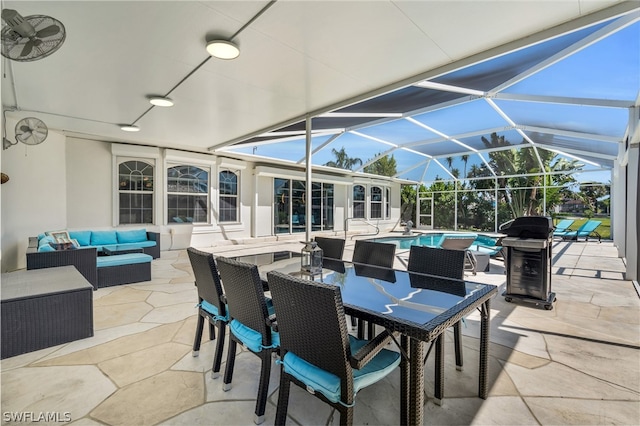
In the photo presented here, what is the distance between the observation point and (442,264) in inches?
104

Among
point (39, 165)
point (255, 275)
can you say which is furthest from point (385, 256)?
point (39, 165)

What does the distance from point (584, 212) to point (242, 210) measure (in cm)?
1406

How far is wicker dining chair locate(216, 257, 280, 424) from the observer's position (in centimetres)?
177

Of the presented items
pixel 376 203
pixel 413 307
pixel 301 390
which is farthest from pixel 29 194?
pixel 376 203

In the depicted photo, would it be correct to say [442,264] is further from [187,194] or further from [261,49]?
[187,194]

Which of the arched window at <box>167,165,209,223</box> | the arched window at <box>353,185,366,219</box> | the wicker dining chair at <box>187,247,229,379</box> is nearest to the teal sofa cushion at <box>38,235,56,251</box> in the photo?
the wicker dining chair at <box>187,247,229,379</box>

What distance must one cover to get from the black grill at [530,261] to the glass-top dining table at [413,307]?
2394 mm

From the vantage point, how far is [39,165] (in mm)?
5922

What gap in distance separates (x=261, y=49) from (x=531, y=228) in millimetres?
4202

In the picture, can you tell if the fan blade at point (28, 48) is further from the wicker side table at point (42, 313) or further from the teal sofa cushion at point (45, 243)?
the teal sofa cushion at point (45, 243)

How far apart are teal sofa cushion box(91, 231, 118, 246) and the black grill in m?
7.61

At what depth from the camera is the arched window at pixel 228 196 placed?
9516 mm

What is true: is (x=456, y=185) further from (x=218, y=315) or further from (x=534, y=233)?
(x=218, y=315)

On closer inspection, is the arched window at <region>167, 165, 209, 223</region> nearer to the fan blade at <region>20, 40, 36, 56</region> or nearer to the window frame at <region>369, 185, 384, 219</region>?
the fan blade at <region>20, 40, 36, 56</region>
